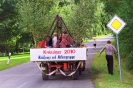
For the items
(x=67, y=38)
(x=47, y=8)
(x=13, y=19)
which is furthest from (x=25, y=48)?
(x=67, y=38)

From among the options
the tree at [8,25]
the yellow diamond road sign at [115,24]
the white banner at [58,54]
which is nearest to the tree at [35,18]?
the tree at [8,25]

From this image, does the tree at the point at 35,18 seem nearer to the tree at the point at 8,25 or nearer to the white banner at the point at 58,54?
the tree at the point at 8,25

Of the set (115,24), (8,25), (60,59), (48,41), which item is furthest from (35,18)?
(115,24)

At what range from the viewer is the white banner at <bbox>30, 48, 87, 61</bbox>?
15.5m

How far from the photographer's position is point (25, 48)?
2704 inches

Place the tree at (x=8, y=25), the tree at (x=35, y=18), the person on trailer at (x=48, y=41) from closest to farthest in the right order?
the person on trailer at (x=48, y=41)
the tree at (x=35, y=18)
the tree at (x=8, y=25)

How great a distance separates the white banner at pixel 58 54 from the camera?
1552 centimetres

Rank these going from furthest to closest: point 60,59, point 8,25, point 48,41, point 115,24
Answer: point 8,25 < point 48,41 < point 60,59 < point 115,24

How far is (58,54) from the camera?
15656 millimetres

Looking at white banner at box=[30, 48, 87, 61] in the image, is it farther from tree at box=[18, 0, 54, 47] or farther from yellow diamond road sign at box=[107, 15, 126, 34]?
tree at box=[18, 0, 54, 47]

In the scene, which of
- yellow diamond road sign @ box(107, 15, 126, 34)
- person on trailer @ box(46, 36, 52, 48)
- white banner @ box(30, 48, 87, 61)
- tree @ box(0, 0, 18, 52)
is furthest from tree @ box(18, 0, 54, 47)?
yellow diamond road sign @ box(107, 15, 126, 34)

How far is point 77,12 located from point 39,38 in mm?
5977

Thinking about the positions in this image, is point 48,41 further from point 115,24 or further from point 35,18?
point 35,18

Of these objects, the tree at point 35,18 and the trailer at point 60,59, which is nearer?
the trailer at point 60,59
